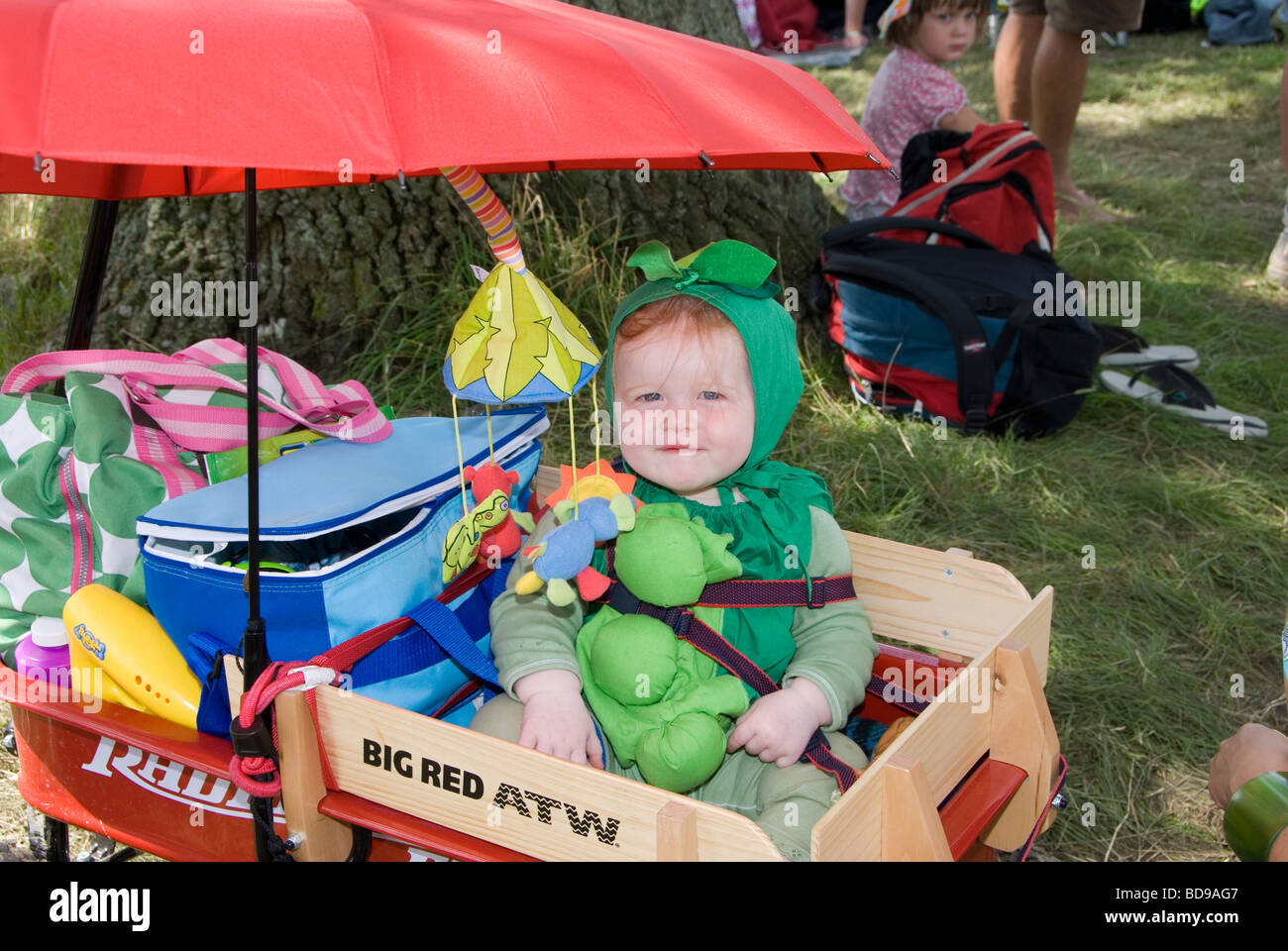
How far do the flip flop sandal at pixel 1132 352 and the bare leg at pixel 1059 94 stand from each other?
134 cm

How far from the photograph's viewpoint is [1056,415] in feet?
11.8

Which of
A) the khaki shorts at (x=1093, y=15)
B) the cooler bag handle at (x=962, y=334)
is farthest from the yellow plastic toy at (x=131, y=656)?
the khaki shorts at (x=1093, y=15)

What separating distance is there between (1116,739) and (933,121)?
2695mm

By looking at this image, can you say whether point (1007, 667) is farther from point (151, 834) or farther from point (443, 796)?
point (151, 834)

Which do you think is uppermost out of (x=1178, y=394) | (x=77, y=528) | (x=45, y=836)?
(x=77, y=528)

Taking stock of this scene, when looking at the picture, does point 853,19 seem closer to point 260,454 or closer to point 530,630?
point 260,454

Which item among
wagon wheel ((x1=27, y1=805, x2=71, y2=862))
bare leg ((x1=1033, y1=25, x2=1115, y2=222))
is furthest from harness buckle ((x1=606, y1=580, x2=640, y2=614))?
bare leg ((x1=1033, y1=25, x2=1115, y2=222))

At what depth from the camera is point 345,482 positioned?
1.88m

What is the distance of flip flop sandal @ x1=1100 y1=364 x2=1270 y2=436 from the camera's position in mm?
3711

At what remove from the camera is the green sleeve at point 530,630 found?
5.83 feet

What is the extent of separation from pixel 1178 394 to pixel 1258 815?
2.61m

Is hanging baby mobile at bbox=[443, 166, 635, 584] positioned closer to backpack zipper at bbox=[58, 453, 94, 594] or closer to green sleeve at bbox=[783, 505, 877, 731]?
green sleeve at bbox=[783, 505, 877, 731]

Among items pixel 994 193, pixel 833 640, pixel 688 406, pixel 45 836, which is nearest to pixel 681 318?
pixel 688 406

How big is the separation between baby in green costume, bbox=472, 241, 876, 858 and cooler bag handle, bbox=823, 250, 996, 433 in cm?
166
